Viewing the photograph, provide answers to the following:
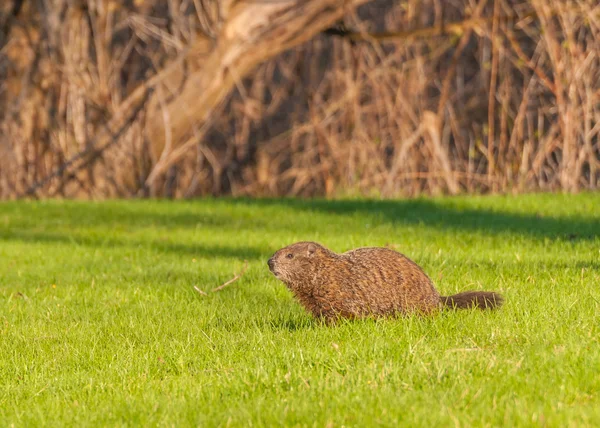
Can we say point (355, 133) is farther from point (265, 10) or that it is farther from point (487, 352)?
point (487, 352)

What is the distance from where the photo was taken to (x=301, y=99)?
1847 centimetres

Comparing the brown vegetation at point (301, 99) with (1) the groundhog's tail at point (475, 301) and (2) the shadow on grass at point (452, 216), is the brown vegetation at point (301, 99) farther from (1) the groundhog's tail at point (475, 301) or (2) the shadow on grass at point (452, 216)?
(1) the groundhog's tail at point (475, 301)

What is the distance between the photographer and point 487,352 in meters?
4.78

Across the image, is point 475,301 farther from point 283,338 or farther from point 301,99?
point 301,99

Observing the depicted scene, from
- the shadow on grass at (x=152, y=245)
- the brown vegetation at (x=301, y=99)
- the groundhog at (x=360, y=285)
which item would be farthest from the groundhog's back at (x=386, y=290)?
the brown vegetation at (x=301, y=99)

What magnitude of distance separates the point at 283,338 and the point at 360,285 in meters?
0.60

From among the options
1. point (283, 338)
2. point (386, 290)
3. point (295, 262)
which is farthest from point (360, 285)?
point (283, 338)

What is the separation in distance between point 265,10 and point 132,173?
3687mm

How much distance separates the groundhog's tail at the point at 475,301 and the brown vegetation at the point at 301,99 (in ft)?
27.0

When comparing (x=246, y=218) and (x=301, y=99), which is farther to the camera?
(x=301, y=99)

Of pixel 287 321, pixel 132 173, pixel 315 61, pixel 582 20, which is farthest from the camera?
pixel 315 61

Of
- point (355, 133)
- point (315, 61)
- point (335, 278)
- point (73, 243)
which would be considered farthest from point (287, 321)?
point (315, 61)

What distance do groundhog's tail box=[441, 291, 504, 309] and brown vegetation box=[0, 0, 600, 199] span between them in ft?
27.0

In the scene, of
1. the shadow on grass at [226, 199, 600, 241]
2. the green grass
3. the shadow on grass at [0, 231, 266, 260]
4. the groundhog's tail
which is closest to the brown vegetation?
the shadow on grass at [226, 199, 600, 241]
